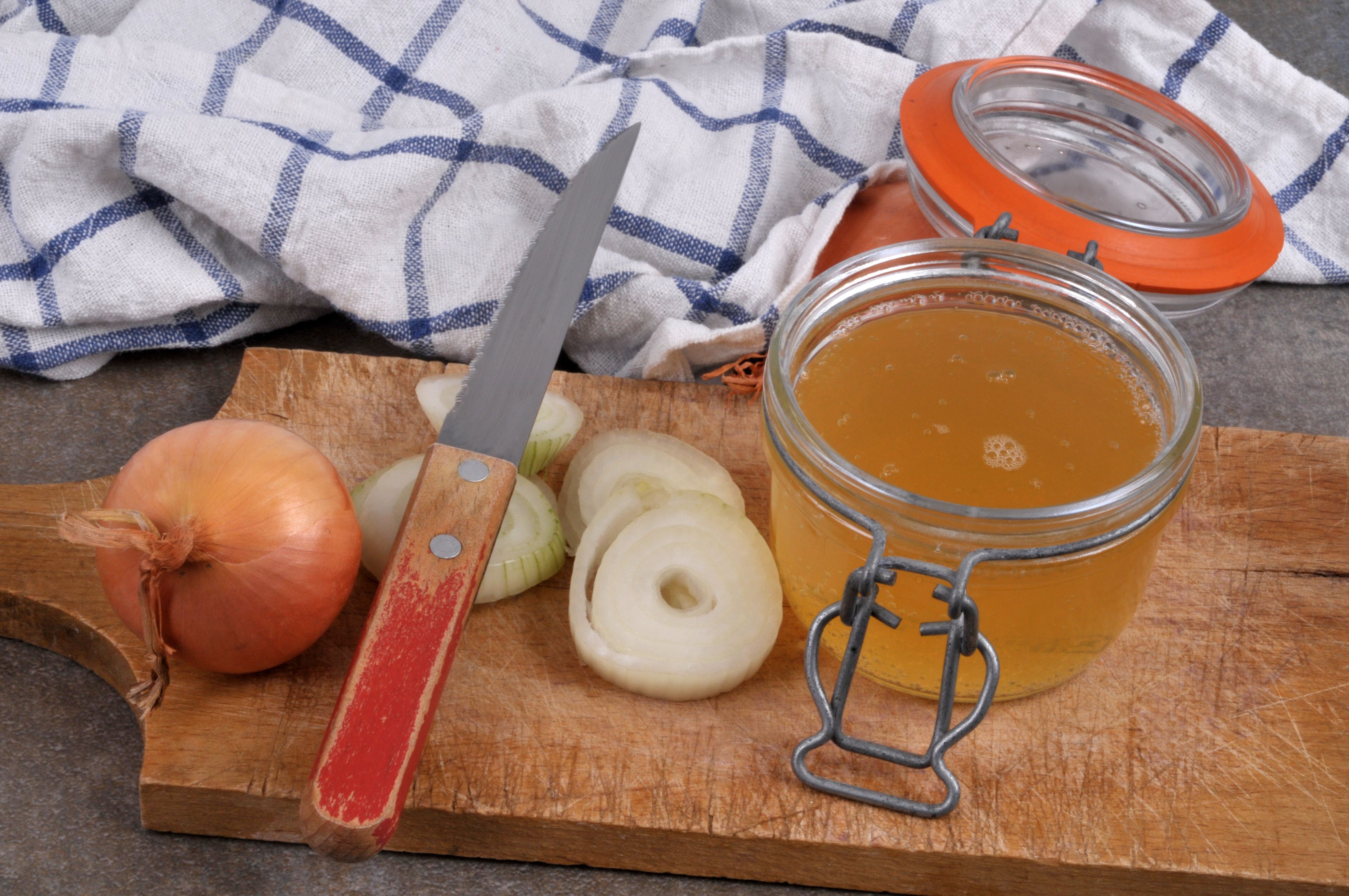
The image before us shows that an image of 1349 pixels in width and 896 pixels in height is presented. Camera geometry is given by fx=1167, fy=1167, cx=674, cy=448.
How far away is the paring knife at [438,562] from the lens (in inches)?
34.9

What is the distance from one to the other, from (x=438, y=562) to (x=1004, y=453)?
51cm

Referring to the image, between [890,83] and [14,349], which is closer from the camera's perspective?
[14,349]

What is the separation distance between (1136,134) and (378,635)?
118 centimetres

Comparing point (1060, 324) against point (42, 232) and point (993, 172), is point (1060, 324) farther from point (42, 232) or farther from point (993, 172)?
point (42, 232)

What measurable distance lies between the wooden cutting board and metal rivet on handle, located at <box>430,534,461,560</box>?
0.17m

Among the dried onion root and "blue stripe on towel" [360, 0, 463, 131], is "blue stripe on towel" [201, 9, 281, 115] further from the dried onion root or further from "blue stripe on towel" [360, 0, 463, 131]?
the dried onion root

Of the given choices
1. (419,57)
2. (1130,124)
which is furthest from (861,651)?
(419,57)

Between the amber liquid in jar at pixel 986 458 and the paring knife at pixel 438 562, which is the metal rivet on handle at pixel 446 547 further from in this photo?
the amber liquid in jar at pixel 986 458

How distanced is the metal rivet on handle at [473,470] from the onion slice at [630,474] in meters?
0.20

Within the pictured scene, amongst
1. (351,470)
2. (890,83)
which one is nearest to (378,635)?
(351,470)

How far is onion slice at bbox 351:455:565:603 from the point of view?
3.81 ft

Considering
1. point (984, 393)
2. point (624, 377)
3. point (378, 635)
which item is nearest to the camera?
point (378, 635)

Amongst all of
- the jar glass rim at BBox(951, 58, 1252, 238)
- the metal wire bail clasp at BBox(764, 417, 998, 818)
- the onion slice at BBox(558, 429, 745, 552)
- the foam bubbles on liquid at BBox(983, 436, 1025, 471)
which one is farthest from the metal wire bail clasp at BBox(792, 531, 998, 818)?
the jar glass rim at BBox(951, 58, 1252, 238)

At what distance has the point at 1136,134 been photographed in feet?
5.04
